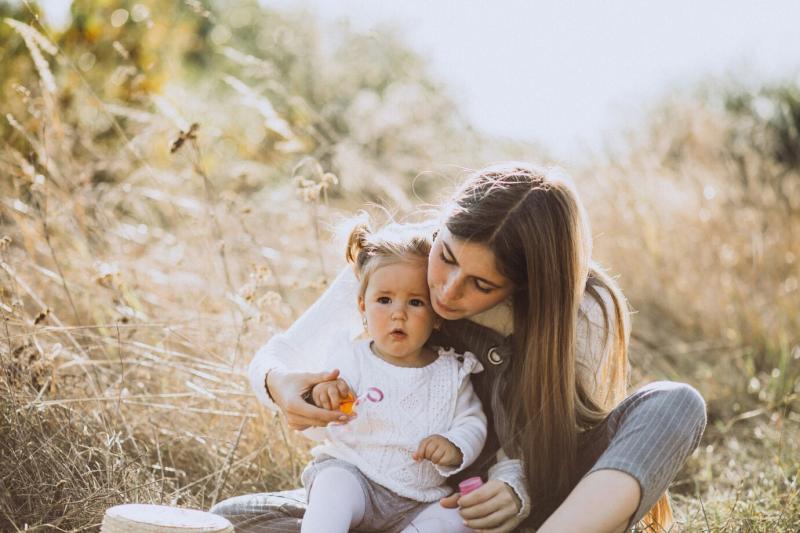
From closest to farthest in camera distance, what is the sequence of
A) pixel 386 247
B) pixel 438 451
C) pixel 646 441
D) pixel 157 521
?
1. pixel 157 521
2. pixel 646 441
3. pixel 438 451
4. pixel 386 247

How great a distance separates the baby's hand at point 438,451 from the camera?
2.34 m

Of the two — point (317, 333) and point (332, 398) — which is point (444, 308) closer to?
point (332, 398)

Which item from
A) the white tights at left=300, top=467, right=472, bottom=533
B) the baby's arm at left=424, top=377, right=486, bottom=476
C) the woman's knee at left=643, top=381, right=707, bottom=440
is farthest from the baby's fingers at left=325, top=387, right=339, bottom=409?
the woman's knee at left=643, top=381, right=707, bottom=440

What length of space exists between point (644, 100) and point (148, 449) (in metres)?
6.27

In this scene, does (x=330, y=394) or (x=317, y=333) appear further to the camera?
(x=317, y=333)

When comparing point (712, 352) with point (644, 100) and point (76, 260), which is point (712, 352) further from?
point (644, 100)

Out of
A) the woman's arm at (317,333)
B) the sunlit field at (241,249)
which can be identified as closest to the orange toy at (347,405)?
the woman's arm at (317,333)

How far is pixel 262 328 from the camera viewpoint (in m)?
3.39

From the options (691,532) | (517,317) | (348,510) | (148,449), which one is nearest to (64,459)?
(148,449)

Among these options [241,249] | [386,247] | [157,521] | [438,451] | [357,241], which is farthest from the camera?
[241,249]

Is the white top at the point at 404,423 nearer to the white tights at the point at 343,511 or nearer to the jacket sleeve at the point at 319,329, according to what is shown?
the white tights at the point at 343,511

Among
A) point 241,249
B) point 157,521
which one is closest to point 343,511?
point 157,521

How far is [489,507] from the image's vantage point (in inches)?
90.6

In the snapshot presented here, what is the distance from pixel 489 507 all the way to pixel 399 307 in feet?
1.74
